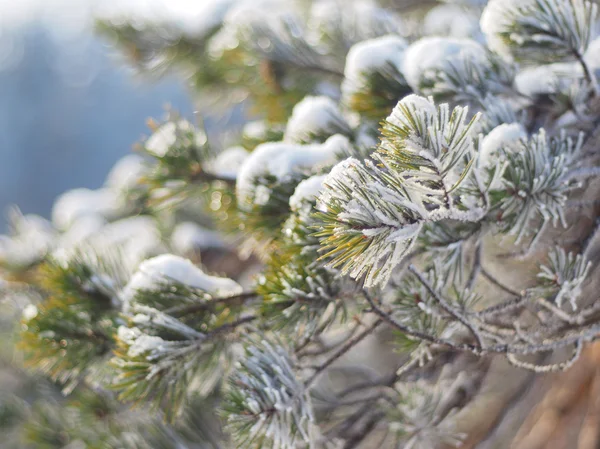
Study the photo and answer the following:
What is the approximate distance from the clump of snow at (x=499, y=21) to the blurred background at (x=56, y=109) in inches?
570

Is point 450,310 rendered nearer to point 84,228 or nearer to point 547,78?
point 547,78

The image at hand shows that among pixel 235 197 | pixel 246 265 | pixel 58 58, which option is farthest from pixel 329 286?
pixel 58 58

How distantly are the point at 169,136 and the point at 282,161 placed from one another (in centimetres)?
27

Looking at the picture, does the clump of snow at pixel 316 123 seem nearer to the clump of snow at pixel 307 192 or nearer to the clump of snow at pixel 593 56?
the clump of snow at pixel 307 192

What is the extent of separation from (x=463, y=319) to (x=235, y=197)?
1.35 feet

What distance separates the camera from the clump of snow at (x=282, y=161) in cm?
67

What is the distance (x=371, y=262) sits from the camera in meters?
0.44

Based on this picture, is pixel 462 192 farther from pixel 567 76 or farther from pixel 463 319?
pixel 567 76

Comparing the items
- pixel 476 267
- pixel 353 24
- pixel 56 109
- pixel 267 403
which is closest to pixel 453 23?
pixel 353 24

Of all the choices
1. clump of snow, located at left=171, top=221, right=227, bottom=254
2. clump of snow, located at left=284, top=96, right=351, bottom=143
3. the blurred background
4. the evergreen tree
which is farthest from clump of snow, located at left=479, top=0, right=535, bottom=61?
the blurred background

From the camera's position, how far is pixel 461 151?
44 centimetres

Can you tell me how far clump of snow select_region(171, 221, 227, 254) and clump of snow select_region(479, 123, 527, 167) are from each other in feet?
3.38

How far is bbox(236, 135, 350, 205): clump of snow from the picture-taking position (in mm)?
669

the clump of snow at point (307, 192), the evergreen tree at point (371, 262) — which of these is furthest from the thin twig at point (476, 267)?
the clump of snow at point (307, 192)
